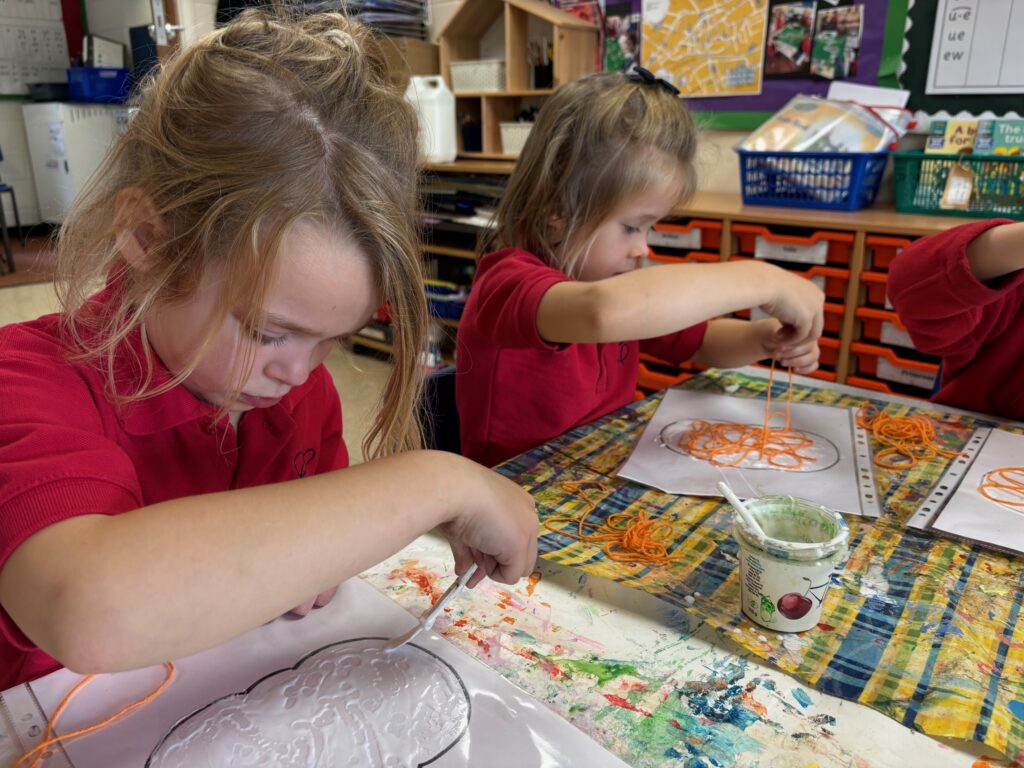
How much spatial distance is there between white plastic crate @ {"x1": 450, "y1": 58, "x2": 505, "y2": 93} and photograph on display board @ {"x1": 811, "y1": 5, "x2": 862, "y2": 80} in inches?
40.8

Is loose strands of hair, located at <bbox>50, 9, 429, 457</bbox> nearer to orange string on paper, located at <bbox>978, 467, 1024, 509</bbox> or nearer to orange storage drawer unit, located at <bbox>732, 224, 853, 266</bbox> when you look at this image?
orange string on paper, located at <bbox>978, 467, 1024, 509</bbox>

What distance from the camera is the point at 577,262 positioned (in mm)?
1092

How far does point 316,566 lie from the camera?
0.44 metres

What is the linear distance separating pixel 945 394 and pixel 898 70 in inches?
44.5

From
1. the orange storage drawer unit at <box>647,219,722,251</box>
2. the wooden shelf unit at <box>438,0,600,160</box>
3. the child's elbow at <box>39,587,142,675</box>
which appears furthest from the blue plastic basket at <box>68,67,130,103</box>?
the child's elbow at <box>39,587,142,675</box>

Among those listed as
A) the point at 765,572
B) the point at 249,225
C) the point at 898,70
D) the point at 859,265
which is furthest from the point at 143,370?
the point at 898,70

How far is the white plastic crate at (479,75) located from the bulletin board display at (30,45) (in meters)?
3.27

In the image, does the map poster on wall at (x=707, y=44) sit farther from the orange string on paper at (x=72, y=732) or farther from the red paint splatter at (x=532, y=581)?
the orange string on paper at (x=72, y=732)

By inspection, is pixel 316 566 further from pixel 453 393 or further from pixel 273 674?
pixel 453 393

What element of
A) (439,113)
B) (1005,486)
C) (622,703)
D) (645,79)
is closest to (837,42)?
(645,79)

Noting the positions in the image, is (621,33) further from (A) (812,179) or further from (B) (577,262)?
(B) (577,262)

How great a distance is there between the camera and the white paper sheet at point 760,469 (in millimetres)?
817

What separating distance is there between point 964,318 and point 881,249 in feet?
2.24

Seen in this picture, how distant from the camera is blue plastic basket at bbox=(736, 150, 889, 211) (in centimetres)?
179
